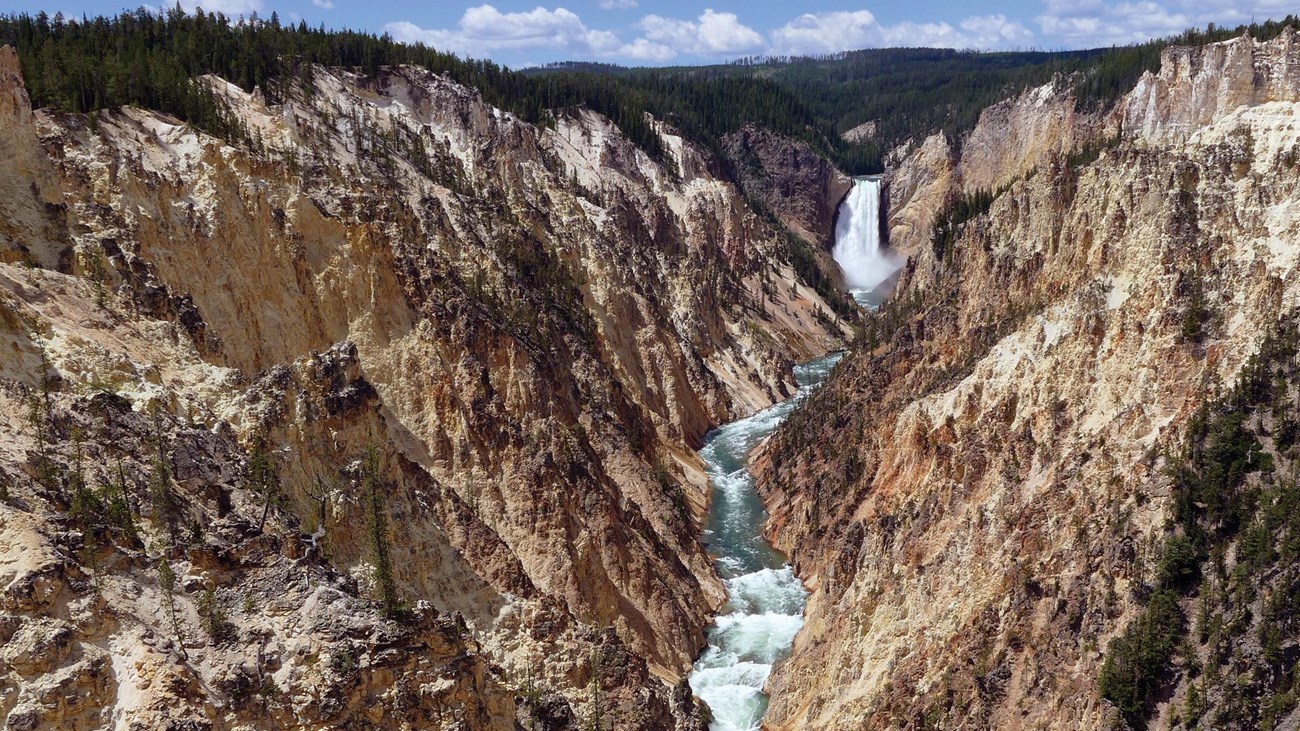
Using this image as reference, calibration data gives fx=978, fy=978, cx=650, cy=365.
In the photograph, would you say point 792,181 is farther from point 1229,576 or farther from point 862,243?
point 1229,576

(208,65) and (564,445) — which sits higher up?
(208,65)

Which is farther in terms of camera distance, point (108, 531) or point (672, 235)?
point (672, 235)

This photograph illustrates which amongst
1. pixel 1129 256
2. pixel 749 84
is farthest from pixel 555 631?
pixel 749 84

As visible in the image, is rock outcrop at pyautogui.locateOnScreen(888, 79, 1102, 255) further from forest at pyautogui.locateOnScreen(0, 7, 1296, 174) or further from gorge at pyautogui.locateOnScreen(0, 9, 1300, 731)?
gorge at pyautogui.locateOnScreen(0, 9, 1300, 731)

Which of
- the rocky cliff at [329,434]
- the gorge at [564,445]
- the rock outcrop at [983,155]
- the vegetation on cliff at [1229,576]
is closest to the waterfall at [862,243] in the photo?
the rock outcrop at [983,155]

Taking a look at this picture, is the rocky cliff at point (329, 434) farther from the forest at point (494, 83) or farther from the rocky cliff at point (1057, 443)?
the rocky cliff at point (1057, 443)

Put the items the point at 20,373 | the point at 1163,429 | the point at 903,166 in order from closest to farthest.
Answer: the point at 20,373
the point at 1163,429
the point at 903,166

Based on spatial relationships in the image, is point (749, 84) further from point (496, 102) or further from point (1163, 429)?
point (1163, 429)

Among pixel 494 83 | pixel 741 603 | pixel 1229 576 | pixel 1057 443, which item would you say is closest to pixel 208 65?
pixel 494 83
